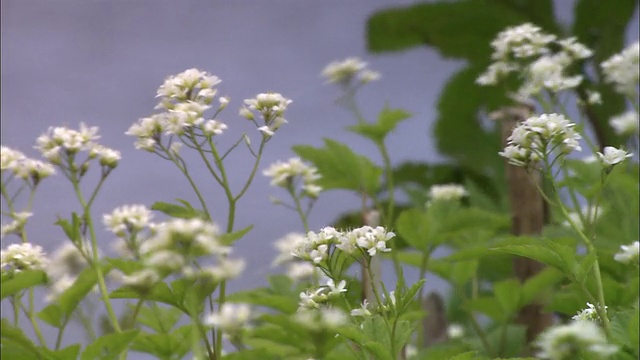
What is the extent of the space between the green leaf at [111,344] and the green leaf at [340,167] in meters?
1.29

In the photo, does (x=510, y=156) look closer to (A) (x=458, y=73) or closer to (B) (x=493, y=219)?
(B) (x=493, y=219)

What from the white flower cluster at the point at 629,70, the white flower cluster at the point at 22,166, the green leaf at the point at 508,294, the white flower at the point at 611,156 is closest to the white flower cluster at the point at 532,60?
the white flower cluster at the point at 629,70

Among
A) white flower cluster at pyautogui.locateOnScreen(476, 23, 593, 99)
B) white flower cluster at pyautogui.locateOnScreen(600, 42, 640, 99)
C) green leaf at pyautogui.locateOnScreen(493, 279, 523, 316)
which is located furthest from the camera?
green leaf at pyautogui.locateOnScreen(493, 279, 523, 316)

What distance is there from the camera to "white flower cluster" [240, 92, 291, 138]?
5.51ft

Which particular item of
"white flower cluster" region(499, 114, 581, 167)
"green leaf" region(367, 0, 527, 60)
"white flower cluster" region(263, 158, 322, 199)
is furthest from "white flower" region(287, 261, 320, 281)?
"green leaf" region(367, 0, 527, 60)

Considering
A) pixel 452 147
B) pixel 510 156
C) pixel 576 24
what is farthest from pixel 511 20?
pixel 510 156

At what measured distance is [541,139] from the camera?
147 cm

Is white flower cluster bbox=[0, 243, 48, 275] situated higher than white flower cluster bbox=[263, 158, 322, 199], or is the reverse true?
white flower cluster bbox=[263, 158, 322, 199]

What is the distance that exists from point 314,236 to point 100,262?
437mm

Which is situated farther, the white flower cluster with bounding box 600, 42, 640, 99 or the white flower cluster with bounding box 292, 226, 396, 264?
the white flower cluster with bounding box 600, 42, 640, 99

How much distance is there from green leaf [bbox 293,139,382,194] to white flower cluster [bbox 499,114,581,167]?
44.6 inches

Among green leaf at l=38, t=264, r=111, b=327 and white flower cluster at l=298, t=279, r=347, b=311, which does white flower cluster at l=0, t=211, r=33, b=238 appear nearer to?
green leaf at l=38, t=264, r=111, b=327

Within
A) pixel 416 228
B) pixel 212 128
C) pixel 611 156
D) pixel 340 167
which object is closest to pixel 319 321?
pixel 212 128

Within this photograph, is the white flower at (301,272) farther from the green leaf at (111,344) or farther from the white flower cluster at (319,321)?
the white flower cluster at (319,321)
